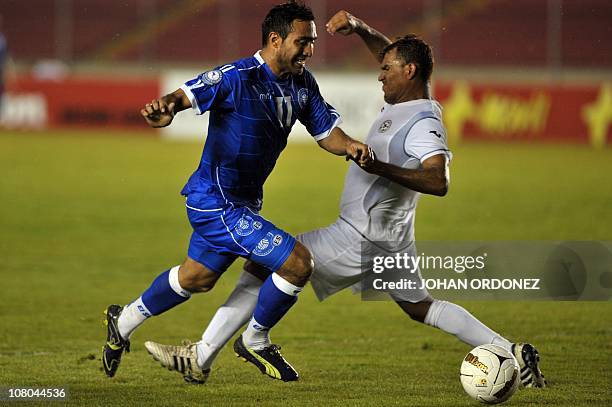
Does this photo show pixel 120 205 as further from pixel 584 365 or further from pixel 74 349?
pixel 584 365

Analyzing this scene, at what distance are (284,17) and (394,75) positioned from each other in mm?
741

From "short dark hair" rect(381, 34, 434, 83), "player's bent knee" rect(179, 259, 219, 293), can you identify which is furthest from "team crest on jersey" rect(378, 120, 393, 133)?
Answer: "player's bent knee" rect(179, 259, 219, 293)

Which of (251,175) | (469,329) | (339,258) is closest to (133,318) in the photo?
(251,175)

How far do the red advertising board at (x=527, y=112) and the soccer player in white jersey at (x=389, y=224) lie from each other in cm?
1825

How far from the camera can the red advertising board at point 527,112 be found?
23766 mm

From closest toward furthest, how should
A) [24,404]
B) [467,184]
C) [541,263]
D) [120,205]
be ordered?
[24,404], [541,263], [120,205], [467,184]

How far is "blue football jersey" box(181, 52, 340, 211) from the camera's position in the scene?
5707 millimetres

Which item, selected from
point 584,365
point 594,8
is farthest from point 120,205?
point 594,8

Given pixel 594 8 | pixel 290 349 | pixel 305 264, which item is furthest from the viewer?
→ pixel 594 8

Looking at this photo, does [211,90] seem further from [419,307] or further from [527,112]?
[527,112]

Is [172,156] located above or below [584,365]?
below

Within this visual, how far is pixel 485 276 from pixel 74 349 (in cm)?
363

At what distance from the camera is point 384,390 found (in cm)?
586

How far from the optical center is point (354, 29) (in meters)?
6.61
